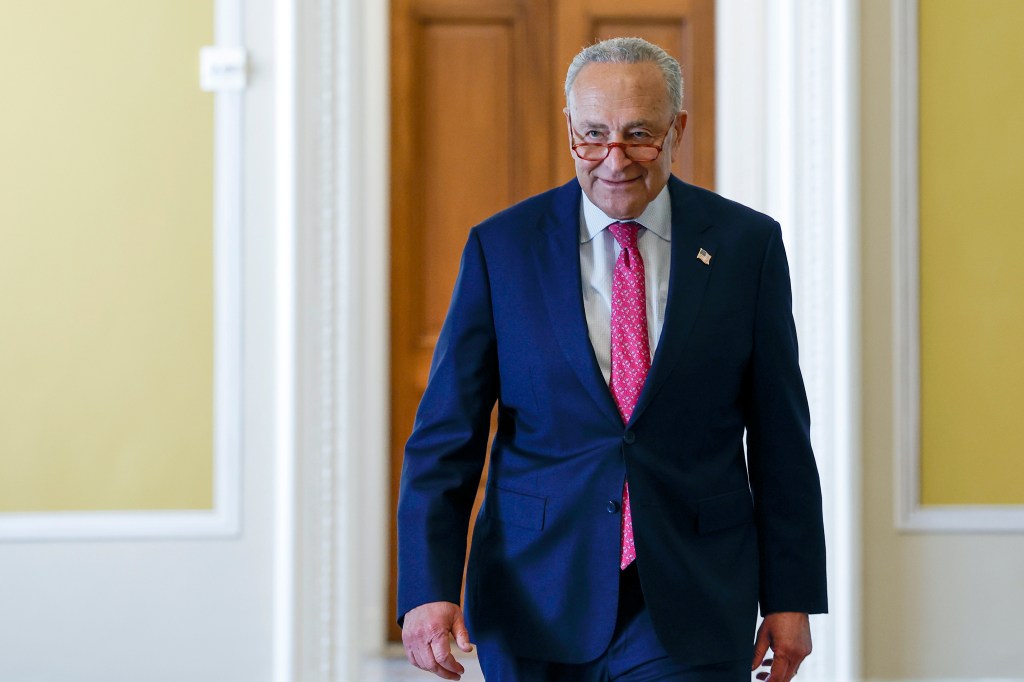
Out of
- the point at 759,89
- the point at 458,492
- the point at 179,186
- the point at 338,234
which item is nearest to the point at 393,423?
the point at 338,234

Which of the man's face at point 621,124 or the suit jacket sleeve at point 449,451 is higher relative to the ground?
the man's face at point 621,124

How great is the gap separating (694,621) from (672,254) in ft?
1.79

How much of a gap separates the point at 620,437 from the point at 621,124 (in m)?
0.46

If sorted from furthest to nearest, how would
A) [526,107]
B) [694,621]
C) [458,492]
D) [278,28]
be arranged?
1. [526,107]
2. [278,28]
3. [458,492]
4. [694,621]

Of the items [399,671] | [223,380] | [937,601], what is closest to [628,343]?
[223,380]

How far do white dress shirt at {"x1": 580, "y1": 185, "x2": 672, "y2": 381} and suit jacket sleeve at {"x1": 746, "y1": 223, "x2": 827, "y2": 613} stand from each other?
0.16 meters

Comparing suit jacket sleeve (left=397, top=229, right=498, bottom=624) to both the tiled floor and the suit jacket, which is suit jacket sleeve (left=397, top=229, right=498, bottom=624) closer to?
the suit jacket

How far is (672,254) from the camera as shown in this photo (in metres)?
1.76

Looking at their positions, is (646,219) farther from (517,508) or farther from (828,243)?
(828,243)

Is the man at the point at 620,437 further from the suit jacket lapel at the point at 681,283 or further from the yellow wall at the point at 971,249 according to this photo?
the yellow wall at the point at 971,249

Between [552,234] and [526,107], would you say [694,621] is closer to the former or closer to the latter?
[552,234]

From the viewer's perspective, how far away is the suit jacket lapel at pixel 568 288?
170 cm

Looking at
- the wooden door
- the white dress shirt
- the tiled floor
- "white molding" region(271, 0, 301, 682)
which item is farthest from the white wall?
the white dress shirt

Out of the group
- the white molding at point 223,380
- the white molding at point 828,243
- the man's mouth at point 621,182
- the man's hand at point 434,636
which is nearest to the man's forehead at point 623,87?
the man's mouth at point 621,182
